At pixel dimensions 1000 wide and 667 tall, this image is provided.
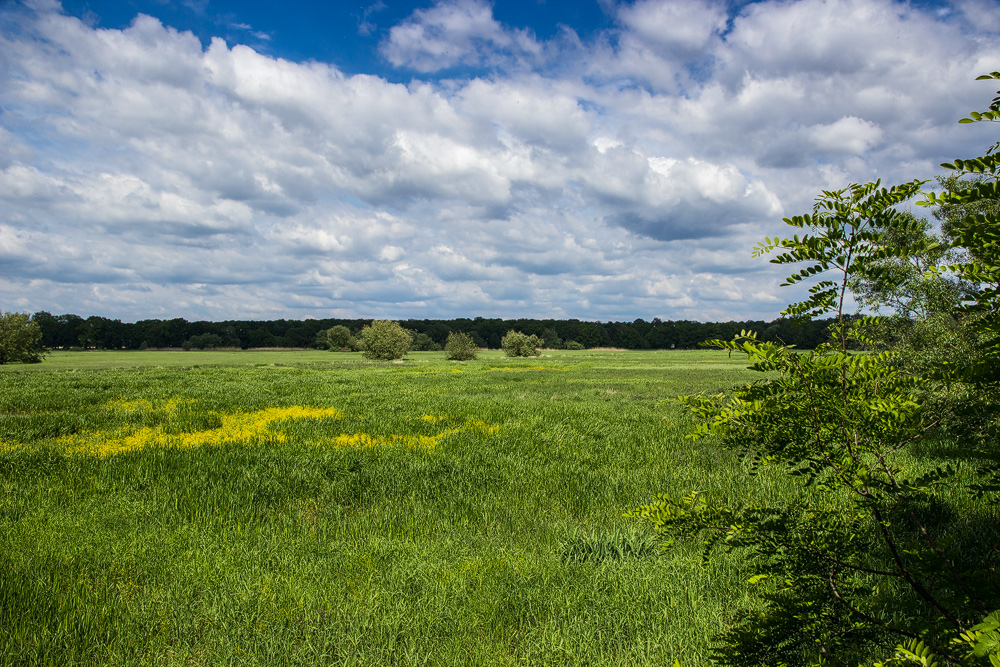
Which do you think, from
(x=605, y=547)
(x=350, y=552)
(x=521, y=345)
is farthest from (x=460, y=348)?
(x=605, y=547)

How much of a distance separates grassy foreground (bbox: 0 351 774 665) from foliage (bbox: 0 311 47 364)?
6427 cm

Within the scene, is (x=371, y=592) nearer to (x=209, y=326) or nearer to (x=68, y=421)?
(x=68, y=421)

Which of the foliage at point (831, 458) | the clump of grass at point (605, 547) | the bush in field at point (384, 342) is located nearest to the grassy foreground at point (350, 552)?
the clump of grass at point (605, 547)

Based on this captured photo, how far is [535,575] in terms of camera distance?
5105mm

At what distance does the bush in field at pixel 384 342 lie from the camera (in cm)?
7544

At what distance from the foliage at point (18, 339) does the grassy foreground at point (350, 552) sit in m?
64.3

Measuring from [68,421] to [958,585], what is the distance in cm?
1906

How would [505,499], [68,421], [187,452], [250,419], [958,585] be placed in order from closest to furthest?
1. [958,585]
2. [505,499]
3. [187,452]
4. [68,421]
5. [250,419]

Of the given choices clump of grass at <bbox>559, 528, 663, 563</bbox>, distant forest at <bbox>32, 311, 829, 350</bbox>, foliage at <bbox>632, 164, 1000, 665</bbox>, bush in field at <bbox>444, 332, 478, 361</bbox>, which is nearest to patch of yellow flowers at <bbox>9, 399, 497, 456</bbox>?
clump of grass at <bbox>559, 528, 663, 563</bbox>

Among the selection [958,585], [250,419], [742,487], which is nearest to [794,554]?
[958,585]

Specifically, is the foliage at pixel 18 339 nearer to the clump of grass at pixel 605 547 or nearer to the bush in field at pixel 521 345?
the bush in field at pixel 521 345

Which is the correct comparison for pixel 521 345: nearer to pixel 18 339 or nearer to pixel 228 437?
pixel 18 339

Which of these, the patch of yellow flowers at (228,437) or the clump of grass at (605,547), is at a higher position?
the clump of grass at (605,547)

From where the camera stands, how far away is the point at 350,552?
571cm
